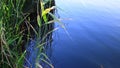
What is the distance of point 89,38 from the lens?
234 inches

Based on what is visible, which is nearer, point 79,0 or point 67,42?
point 67,42

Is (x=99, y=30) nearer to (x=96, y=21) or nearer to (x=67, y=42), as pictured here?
(x=96, y=21)

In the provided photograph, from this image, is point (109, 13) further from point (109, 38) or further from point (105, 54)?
point (105, 54)

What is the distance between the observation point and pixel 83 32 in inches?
246

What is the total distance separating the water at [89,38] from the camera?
4.86 meters

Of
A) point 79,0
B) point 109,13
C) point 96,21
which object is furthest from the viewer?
point 79,0

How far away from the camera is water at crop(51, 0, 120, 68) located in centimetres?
486

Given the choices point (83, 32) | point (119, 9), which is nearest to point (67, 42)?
point (83, 32)

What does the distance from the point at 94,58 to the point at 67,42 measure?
0.83m

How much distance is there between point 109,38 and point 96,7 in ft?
7.87

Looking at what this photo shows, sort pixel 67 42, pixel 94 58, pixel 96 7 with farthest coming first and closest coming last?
1. pixel 96 7
2. pixel 67 42
3. pixel 94 58

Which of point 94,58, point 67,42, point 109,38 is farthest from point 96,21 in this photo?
point 94,58

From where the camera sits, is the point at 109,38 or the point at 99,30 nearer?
the point at 109,38

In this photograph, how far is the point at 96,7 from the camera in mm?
8180
